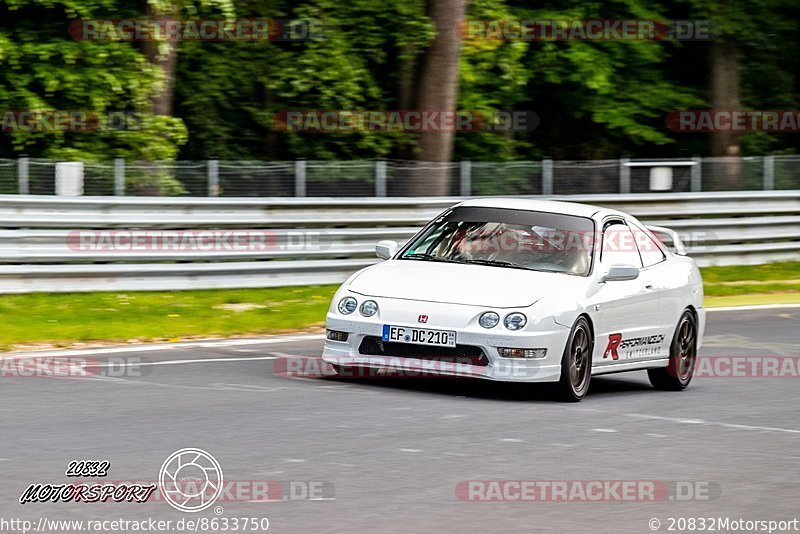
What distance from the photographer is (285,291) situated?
62.8 ft

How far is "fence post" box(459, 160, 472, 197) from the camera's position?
73.2 feet

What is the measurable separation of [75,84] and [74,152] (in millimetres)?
1063

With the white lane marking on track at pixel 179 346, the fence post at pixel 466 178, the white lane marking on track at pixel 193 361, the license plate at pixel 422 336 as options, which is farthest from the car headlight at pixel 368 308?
the fence post at pixel 466 178

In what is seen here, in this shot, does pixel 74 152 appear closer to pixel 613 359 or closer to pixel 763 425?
pixel 613 359

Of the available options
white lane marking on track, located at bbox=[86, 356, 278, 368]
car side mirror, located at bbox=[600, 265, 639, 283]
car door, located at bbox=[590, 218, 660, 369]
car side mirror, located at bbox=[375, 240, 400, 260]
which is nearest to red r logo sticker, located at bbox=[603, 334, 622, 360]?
car door, located at bbox=[590, 218, 660, 369]

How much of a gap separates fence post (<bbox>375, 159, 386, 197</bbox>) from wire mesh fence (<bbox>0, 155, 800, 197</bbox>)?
0.05 feet

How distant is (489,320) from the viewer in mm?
10672

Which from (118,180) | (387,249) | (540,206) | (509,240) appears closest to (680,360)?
(540,206)

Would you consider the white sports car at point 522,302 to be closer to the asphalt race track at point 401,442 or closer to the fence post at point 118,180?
the asphalt race track at point 401,442

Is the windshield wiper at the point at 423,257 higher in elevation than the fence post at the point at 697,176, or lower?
lower

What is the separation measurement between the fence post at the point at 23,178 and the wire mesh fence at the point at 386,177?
0.04 ft

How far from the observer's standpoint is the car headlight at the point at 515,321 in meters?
10.7

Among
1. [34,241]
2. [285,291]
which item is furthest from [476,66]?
[34,241]

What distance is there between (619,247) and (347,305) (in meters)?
2.46
